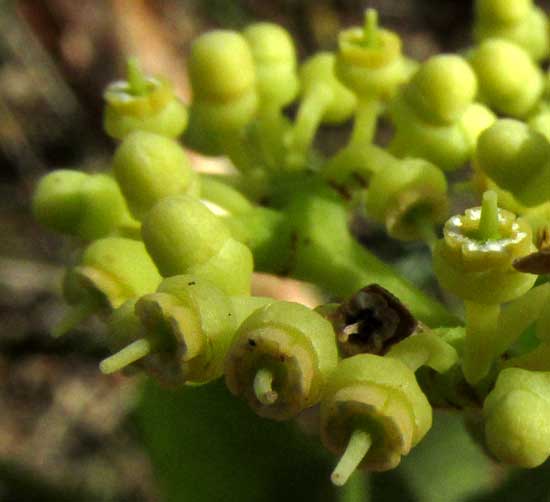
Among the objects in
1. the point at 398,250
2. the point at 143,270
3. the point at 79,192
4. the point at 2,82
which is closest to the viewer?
the point at 143,270

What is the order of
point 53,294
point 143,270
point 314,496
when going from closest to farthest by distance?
point 143,270 → point 314,496 → point 53,294

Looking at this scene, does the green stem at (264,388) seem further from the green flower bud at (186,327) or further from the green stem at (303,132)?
the green stem at (303,132)

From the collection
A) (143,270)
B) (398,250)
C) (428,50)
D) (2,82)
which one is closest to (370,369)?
(143,270)

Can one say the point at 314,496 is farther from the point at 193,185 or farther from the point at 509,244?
the point at 509,244

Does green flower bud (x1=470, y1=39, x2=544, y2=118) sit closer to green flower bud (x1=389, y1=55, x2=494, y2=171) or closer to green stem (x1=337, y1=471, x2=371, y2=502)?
green flower bud (x1=389, y1=55, x2=494, y2=171)

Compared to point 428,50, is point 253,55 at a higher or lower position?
higher

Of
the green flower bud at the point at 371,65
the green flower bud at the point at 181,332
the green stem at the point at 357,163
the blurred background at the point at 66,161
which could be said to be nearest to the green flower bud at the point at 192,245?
the green flower bud at the point at 181,332
